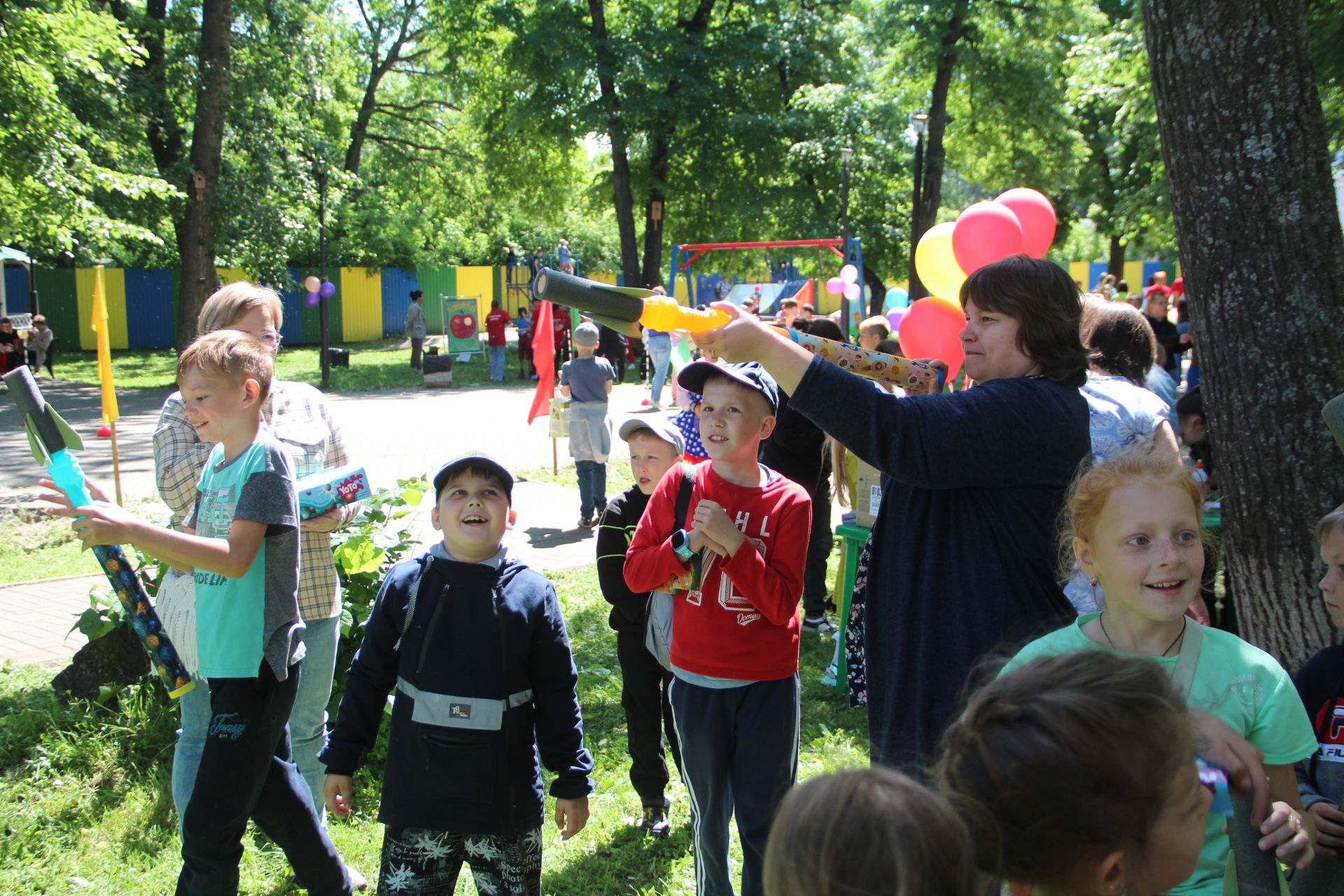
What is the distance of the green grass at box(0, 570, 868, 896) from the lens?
3.55 meters

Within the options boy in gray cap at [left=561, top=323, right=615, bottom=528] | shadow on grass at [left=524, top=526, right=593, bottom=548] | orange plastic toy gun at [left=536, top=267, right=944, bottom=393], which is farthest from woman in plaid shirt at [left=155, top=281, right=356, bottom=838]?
boy in gray cap at [left=561, top=323, right=615, bottom=528]

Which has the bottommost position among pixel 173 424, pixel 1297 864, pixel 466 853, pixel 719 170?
pixel 466 853

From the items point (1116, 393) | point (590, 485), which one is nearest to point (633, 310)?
point (1116, 393)

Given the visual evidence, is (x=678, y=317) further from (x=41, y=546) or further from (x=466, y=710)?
(x=41, y=546)

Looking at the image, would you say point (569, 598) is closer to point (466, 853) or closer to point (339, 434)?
point (339, 434)

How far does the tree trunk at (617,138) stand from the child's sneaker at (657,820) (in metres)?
20.2

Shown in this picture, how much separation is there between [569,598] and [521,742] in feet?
13.9

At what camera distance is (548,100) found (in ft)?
78.9

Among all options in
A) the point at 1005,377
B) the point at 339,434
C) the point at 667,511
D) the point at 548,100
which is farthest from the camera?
the point at 548,100

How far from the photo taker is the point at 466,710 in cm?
264

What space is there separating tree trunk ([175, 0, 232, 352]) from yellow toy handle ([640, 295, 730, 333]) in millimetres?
12658

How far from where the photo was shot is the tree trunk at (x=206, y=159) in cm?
1369

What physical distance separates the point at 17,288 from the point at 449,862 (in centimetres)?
3218

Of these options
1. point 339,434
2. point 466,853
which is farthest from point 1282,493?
point 339,434
